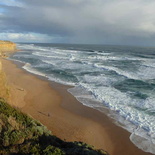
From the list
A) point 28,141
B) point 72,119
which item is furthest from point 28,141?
point 72,119

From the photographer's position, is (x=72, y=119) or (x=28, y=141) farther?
(x=72, y=119)

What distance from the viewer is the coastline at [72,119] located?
9498mm

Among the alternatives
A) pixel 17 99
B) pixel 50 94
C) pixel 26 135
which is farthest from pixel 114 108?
pixel 26 135

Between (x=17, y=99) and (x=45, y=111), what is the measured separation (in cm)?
294

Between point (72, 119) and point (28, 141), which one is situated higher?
point (28, 141)

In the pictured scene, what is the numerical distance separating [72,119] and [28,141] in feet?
18.8

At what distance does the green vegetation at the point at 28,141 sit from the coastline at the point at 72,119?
2.76m

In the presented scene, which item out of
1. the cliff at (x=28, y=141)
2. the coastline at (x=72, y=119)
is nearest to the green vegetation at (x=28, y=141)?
the cliff at (x=28, y=141)

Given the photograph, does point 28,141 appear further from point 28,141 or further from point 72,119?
point 72,119

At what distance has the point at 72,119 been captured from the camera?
38.9ft

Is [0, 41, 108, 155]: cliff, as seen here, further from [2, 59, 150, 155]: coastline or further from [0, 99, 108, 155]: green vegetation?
[2, 59, 150, 155]: coastline

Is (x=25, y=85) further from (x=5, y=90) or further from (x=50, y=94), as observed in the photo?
(x=5, y=90)

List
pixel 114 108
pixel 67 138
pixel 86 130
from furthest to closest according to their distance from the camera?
pixel 114 108, pixel 86 130, pixel 67 138

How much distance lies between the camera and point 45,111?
41.9 feet
